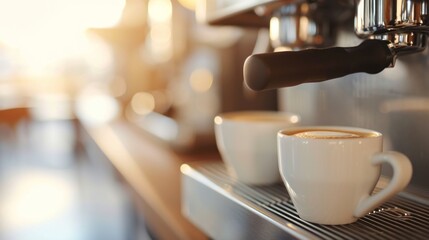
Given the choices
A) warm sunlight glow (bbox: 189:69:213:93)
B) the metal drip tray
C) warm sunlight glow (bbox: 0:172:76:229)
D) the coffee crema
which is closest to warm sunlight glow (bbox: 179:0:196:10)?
warm sunlight glow (bbox: 189:69:213:93)

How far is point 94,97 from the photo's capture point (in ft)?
10.7

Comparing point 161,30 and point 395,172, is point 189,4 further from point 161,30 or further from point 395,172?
point 395,172

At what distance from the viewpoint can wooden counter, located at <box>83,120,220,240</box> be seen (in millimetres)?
599

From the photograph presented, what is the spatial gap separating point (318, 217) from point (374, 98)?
0.65ft

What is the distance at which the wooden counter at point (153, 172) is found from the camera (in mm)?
599

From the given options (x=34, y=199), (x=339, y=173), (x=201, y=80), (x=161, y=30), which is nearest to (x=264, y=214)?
(x=339, y=173)

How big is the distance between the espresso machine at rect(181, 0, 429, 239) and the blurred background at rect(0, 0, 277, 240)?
0.34m

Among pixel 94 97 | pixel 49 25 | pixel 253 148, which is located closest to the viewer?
pixel 253 148

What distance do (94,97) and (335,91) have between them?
2857mm

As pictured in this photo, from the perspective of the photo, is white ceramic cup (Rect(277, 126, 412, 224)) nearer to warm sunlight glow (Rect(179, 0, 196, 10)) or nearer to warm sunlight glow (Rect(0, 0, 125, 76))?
warm sunlight glow (Rect(179, 0, 196, 10))

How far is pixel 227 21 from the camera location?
0.64 metres

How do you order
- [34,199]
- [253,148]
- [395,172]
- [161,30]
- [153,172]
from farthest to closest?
[34,199] < [161,30] < [153,172] < [253,148] < [395,172]

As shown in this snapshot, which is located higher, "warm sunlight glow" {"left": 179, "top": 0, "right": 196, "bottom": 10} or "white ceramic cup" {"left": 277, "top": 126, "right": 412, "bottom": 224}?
"warm sunlight glow" {"left": 179, "top": 0, "right": 196, "bottom": 10}

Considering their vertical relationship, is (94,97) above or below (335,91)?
below
